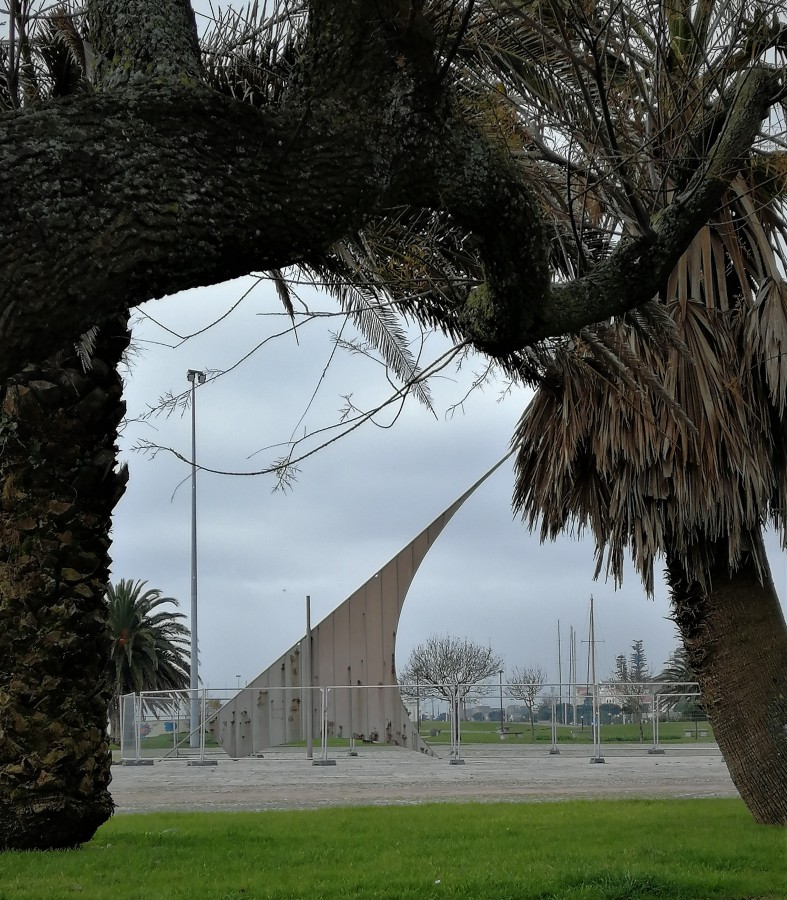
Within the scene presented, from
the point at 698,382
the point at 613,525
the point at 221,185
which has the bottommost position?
the point at 613,525

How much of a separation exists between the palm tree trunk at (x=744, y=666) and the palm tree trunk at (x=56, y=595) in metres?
5.13

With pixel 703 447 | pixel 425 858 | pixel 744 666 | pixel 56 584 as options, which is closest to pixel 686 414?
pixel 703 447

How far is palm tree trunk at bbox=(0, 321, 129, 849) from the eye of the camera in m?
7.74

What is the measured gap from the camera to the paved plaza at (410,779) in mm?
12977

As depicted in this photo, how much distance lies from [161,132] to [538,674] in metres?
49.1

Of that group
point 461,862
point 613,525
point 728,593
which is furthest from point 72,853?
point 728,593

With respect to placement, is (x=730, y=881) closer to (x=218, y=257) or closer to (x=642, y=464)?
(x=642, y=464)

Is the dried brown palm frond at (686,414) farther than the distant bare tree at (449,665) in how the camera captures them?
No

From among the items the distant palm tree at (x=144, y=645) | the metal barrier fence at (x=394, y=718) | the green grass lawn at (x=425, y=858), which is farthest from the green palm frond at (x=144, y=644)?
the green grass lawn at (x=425, y=858)

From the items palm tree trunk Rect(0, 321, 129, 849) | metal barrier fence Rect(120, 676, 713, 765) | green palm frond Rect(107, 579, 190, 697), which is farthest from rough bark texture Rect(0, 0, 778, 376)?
green palm frond Rect(107, 579, 190, 697)

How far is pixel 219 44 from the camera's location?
5547 mm

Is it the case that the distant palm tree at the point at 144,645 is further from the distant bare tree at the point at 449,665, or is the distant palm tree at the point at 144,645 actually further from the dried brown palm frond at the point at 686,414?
the dried brown palm frond at the point at 686,414

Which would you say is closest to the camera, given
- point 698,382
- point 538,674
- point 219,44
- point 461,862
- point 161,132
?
point 161,132

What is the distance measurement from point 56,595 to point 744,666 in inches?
228
